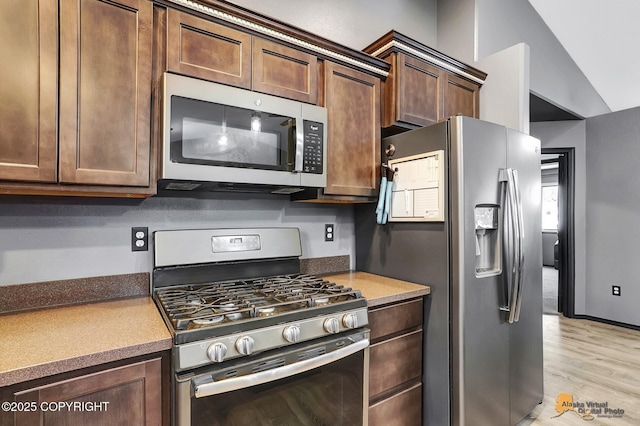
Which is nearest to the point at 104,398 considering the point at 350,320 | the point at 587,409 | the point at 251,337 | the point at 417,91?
the point at 251,337

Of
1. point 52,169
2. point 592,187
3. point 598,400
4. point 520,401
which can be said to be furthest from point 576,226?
point 52,169

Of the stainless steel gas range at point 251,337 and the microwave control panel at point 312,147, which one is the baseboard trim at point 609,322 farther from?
the microwave control panel at point 312,147

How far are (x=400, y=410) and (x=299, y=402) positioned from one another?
67cm

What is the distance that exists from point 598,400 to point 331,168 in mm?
2348

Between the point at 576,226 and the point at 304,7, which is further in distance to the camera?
the point at 576,226

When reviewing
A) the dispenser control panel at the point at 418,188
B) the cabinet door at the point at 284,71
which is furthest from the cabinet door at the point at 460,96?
the cabinet door at the point at 284,71

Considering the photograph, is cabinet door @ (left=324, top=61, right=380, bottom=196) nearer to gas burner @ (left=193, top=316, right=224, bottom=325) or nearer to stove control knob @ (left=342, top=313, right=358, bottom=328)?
stove control knob @ (left=342, top=313, right=358, bottom=328)

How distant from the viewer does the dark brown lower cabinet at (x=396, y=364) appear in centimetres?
161

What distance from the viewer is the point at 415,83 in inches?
82.8

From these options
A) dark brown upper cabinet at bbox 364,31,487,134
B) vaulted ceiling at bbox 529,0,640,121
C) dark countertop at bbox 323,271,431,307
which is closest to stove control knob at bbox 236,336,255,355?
dark countertop at bbox 323,271,431,307

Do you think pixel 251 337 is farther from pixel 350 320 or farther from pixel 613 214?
pixel 613 214

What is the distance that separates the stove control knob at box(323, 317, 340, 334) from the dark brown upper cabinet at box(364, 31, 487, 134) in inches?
49.0

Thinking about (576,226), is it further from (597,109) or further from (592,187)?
(597,109)

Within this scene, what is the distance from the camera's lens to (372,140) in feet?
6.68
